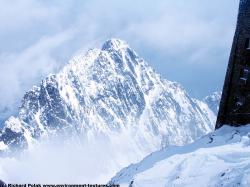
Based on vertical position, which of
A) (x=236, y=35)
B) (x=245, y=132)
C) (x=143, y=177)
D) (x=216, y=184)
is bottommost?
(x=216, y=184)

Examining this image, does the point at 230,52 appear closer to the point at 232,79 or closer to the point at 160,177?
the point at 232,79

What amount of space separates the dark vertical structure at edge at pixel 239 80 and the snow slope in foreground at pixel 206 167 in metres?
3.34

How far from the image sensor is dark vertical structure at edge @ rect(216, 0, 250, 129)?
4988 centimetres

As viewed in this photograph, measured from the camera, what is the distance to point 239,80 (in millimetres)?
50969

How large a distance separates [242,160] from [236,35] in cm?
2063

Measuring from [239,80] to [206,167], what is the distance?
1797 centimetres

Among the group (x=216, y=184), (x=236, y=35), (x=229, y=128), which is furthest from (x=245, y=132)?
(x=216, y=184)

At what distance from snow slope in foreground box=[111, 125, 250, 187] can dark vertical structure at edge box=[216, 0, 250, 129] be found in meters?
3.34

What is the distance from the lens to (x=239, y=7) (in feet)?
170

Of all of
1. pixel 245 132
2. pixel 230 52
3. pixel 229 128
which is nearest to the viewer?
pixel 245 132

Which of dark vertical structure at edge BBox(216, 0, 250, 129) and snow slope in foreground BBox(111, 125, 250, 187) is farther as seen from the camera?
dark vertical structure at edge BBox(216, 0, 250, 129)

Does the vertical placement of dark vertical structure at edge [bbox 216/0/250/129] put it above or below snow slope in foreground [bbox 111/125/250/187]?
above

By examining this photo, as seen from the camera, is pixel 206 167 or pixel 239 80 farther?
pixel 239 80

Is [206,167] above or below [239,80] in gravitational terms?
below
